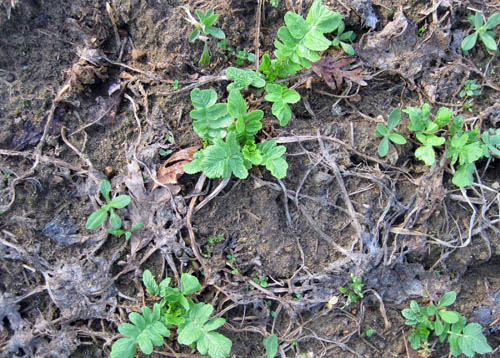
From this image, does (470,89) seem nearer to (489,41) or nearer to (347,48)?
(489,41)

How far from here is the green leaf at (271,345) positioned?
87.7 inches

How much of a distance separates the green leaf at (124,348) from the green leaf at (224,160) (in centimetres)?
98

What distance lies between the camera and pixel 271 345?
2238 mm

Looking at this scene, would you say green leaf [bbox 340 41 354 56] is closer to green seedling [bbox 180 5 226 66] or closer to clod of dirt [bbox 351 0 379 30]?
clod of dirt [bbox 351 0 379 30]

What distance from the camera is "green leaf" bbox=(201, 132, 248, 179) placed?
210 centimetres

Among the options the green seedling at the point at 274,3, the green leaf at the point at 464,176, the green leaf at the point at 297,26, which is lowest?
the green leaf at the point at 464,176

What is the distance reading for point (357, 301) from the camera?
234 centimetres

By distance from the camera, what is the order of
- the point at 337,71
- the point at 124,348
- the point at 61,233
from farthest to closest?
the point at 337,71
the point at 61,233
the point at 124,348

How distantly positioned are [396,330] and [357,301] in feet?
0.98

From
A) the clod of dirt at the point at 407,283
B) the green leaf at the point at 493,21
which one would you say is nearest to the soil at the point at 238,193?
the clod of dirt at the point at 407,283

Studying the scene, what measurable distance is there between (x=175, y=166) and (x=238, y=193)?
1.30 ft

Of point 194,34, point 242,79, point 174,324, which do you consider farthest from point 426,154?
point 174,324

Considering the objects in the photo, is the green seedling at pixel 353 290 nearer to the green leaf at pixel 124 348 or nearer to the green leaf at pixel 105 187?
the green leaf at pixel 124 348

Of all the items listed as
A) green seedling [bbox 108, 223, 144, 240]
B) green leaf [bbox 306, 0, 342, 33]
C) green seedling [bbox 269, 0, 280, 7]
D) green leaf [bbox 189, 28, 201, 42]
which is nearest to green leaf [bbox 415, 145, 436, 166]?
green leaf [bbox 306, 0, 342, 33]
